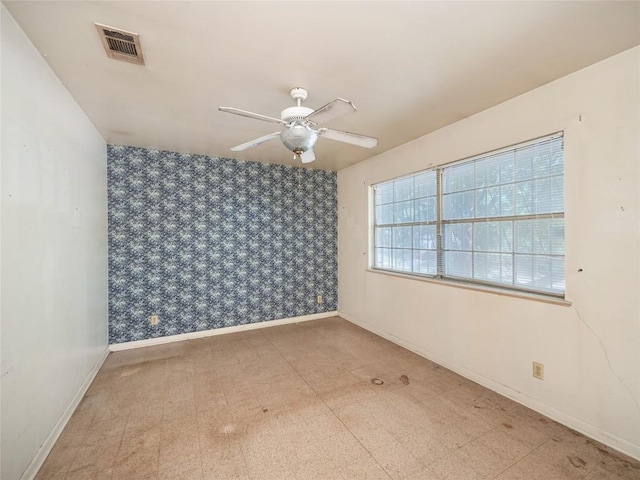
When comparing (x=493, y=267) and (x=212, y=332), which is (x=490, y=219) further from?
(x=212, y=332)

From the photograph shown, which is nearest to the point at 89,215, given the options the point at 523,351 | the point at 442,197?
the point at 442,197

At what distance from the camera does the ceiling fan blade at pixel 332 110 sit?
1.53 m

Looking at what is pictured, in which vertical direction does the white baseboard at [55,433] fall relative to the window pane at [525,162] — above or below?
below

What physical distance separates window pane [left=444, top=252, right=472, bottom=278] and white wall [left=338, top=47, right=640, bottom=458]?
21cm

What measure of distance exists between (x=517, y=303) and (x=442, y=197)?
1279mm

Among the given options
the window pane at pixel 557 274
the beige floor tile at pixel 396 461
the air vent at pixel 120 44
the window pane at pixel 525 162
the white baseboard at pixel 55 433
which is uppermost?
the air vent at pixel 120 44

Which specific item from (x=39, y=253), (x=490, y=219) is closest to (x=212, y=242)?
(x=39, y=253)

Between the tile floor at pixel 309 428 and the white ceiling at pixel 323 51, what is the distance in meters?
2.47

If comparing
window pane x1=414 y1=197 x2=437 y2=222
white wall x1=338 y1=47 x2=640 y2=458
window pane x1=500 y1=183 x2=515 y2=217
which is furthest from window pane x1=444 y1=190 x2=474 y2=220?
white wall x1=338 y1=47 x2=640 y2=458

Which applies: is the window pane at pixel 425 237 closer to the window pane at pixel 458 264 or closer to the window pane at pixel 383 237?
the window pane at pixel 458 264

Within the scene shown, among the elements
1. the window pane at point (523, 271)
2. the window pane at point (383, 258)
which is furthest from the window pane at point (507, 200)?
the window pane at point (383, 258)

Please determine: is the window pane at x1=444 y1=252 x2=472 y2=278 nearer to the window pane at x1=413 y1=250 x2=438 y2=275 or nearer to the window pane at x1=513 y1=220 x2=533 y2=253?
the window pane at x1=413 y1=250 x2=438 y2=275

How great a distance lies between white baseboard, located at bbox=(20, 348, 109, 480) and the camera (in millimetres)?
1597

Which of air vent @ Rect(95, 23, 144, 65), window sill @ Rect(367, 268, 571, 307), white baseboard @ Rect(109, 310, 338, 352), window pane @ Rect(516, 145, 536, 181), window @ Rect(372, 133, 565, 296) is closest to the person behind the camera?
air vent @ Rect(95, 23, 144, 65)
